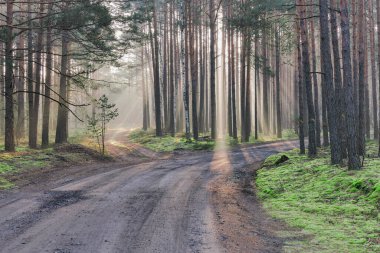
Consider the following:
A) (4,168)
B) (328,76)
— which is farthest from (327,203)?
(4,168)

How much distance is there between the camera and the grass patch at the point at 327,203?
23.9 ft

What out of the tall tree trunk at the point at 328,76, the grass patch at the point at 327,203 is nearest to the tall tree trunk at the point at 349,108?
the grass patch at the point at 327,203

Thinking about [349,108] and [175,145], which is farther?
[175,145]

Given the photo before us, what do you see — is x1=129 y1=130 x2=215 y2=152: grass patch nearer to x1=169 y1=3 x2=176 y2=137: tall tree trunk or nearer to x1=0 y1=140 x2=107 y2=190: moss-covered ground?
x1=169 y1=3 x2=176 y2=137: tall tree trunk

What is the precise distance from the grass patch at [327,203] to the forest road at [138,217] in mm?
593

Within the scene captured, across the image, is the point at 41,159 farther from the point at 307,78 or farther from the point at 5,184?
the point at 307,78

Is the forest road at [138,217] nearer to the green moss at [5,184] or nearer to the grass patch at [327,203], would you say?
the grass patch at [327,203]

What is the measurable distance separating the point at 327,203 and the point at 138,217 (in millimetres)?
4993

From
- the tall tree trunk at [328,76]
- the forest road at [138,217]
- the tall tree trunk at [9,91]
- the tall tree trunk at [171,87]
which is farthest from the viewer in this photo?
the tall tree trunk at [171,87]

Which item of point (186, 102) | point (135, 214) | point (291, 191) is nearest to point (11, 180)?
point (135, 214)

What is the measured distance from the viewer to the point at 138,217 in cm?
883

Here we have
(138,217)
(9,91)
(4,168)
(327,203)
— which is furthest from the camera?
(9,91)

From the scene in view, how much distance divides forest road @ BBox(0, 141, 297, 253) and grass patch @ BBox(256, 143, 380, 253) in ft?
1.95

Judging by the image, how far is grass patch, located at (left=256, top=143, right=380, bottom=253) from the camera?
7297 mm
